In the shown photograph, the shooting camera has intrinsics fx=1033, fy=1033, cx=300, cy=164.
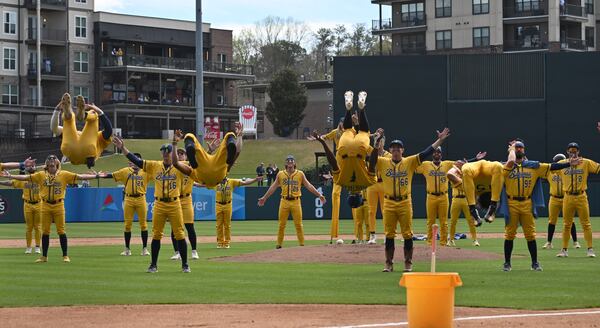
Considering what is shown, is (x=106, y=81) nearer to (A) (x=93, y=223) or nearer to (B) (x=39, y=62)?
(B) (x=39, y=62)

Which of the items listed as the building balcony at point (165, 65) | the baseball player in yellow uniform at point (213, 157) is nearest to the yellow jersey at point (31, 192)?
the baseball player in yellow uniform at point (213, 157)

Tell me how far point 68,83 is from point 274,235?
1955 inches

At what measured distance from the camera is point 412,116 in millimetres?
54625

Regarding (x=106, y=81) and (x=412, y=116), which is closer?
(x=412, y=116)

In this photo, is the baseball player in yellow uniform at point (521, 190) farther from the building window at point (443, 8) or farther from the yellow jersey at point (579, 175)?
the building window at point (443, 8)

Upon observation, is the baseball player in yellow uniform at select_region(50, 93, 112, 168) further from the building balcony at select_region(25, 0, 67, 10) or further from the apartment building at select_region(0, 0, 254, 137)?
the building balcony at select_region(25, 0, 67, 10)

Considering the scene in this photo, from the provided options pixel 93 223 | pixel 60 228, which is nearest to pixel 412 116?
pixel 93 223

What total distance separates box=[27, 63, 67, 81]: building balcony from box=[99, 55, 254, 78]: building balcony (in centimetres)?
321

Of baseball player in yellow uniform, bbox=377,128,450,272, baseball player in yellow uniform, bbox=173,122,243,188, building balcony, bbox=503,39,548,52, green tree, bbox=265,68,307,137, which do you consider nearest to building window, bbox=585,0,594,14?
building balcony, bbox=503,39,548,52

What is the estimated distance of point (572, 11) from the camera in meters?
86.5

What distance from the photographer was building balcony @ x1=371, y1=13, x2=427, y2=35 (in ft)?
295

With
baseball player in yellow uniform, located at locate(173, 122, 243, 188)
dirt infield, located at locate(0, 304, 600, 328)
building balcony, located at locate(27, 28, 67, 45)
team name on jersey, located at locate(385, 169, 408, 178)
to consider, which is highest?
building balcony, located at locate(27, 28, 67, 45)

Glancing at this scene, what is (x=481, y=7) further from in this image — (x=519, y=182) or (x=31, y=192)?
(x=519, y=182)

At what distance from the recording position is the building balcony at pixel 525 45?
85.1 metres
